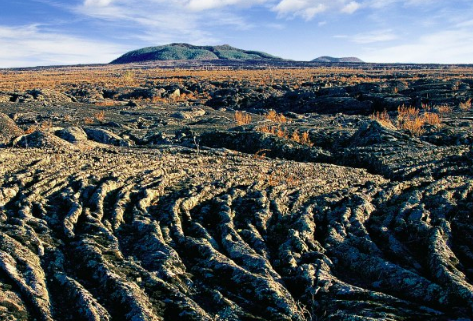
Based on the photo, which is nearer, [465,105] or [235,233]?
[235,233]

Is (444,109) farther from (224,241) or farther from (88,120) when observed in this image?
(224,241)

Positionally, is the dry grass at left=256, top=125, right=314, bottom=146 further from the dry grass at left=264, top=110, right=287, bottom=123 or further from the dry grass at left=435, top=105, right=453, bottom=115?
the dry grass at left=435, top=105, right=453, bottom=115

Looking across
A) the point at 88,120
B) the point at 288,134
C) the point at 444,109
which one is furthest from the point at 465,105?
the point at 88,120

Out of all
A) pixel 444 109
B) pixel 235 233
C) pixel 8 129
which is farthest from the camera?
pixel 444 109

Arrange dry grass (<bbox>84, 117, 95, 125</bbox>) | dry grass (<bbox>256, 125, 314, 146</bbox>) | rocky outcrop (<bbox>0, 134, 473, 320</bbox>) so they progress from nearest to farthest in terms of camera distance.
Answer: rocky outcrop (<bbox>0, 134, 473, 320</bbox>) < dry grass (<bbox>256, 125, 314, 146</bbox>) < dry grass (<bbox>84, 117, 95, 125</bbox>)

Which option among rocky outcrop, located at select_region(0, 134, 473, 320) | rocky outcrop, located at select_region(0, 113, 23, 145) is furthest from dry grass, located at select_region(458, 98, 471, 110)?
rocky outcrop, located at select_region(0, 113, 23, 145)

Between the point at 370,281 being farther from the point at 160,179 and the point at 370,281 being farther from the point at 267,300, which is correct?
the point at 160,179

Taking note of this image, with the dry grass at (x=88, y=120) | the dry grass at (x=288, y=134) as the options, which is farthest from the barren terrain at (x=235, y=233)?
the dry grass at (x=88, y=120)

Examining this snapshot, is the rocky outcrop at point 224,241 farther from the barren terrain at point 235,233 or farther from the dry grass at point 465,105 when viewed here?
the dry grass at point 465,105

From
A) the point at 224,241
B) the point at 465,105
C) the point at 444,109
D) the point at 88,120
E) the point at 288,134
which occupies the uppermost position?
the point at 465,105

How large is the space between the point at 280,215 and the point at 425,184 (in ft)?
18.6

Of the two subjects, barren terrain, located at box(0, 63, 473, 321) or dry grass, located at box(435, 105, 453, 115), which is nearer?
barren terrain, located at box(0, 63, 473, 321)

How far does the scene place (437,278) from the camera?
21.8ft

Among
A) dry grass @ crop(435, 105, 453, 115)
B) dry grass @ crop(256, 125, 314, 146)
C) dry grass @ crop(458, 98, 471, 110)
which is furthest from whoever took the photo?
dry grass @ crop(458, 98, 471, 110)
